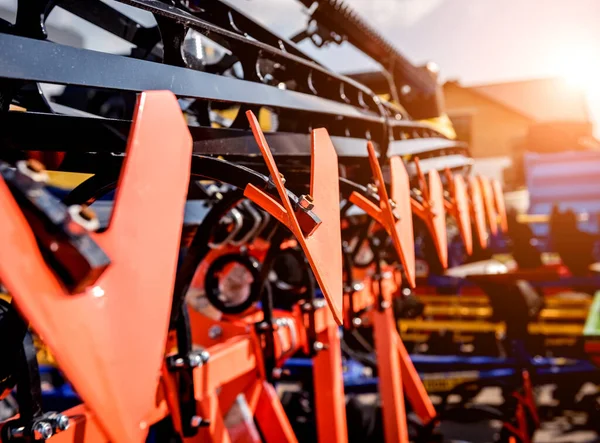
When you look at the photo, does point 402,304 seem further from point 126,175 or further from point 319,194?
point 126,175

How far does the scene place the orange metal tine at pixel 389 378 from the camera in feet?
7.51

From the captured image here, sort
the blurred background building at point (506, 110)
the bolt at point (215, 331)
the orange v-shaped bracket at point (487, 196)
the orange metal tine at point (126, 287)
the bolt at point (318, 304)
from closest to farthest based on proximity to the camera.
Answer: the orange metal tine at point (126, 287)
the bolt at point (318, 304)
the bolt at point (215, 331)
the orange v-shaped bracket at point (487, 196)
the blurred background building at point (506, 110)

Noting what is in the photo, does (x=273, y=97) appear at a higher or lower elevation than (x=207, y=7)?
lower

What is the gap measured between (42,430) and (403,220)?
0.78 metres

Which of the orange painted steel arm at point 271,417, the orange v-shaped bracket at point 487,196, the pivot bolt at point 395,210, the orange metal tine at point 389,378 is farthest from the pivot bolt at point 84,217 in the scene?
the orange v-shaped bracket at point 487,196

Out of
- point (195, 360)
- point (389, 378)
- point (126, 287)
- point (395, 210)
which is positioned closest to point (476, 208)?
point (389, 378)

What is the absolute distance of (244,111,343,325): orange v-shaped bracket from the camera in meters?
0.63

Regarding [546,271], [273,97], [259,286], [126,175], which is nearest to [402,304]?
[546,271]

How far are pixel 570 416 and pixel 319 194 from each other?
169 inches

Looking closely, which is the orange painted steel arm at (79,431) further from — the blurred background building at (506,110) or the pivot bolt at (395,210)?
the blurred background building at (506,110)

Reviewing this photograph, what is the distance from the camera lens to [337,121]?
4.90ft

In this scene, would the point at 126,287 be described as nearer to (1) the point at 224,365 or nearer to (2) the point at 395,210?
(2) the point at 395,210

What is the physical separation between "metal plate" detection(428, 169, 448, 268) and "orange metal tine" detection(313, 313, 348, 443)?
1.99 ft

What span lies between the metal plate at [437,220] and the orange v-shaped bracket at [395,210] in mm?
200
